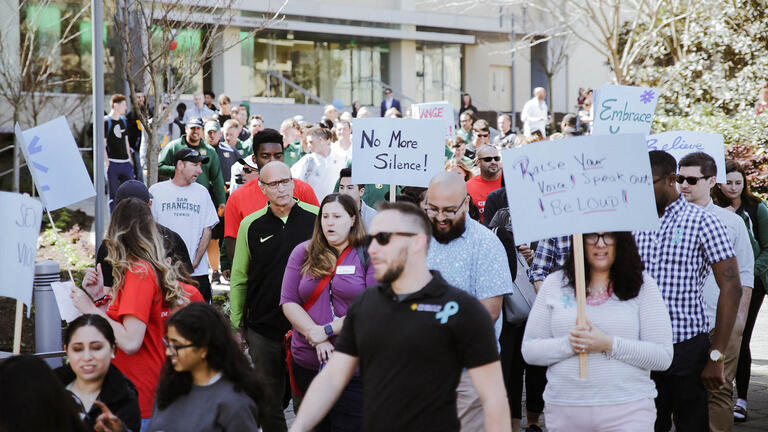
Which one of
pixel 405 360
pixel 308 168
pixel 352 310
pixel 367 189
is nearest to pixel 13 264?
pixel 352 310

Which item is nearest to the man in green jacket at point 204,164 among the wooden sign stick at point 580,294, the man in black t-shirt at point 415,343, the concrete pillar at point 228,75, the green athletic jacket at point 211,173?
the green athletic jacket at point 211,173

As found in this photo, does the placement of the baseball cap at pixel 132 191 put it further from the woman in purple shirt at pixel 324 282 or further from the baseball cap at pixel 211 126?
the baseball cap at pixel 211 126

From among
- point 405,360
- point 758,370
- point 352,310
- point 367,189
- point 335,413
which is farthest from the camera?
point 367,189

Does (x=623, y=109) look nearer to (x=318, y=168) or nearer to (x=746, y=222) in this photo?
(x=746, y=222)

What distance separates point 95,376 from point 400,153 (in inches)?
154

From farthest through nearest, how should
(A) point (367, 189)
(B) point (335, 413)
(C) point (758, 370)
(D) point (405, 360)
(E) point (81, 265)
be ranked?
(E) point (81, 265), (A) point (367, 189), (C) point (758, 370), (B) point (335, 413), (D) point (405, 360)

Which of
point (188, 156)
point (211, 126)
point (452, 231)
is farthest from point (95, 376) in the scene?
point (211, 126)

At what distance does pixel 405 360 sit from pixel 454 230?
1695 mm

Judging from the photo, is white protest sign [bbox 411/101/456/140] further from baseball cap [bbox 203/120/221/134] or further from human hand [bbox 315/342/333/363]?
human hand [bbox 315/342/333/363]

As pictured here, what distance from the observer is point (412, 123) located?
7910 mm

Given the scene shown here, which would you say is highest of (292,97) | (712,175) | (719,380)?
(292,97)

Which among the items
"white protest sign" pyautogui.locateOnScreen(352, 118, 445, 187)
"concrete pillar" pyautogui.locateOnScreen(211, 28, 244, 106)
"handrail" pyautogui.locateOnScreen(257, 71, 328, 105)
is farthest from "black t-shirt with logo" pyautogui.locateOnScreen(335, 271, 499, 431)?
"handrail" pyautogui.locateOnScreen(257, 71, 328, 105)

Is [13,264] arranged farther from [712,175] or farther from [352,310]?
[712,175]

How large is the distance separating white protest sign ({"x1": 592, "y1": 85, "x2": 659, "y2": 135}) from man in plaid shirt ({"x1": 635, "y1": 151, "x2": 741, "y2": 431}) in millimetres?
3456
